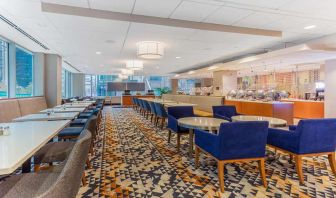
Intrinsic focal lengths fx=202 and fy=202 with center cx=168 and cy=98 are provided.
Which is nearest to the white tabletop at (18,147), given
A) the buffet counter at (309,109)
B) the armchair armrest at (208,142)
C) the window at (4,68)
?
the armchair armrest at (208,142)

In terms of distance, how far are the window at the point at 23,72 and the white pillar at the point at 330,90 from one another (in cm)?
Result: 1059

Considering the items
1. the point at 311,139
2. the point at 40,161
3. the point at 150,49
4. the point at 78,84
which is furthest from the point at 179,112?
the point at 78,84

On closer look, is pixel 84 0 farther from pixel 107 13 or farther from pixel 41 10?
pixel 41 10

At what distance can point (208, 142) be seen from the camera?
2.80m

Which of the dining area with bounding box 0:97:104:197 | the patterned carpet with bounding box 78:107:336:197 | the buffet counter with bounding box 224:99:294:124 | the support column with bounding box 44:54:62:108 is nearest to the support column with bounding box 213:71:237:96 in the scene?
the buffet counter with bounding box 224:99:294:124

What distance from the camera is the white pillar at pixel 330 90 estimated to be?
7.03m

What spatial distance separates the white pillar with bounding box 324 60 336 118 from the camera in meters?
7.03

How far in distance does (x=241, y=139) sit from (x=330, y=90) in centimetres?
673

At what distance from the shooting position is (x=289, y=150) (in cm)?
286

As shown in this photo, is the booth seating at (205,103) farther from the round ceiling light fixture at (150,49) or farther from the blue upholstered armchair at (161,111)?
the round ceiling light fixture at (150,49)

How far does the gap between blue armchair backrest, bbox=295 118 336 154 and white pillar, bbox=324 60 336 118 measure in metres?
5.45

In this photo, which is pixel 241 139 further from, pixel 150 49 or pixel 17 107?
pixel 17 107

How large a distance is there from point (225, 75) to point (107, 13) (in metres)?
8.45

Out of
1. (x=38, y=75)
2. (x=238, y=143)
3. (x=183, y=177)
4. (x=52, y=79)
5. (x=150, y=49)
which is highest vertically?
(x=150, y=49)
